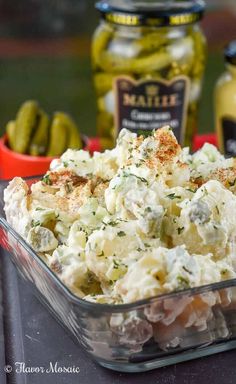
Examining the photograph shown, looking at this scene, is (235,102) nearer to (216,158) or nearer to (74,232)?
(216,158)

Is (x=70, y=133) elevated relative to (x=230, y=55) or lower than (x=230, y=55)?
lower

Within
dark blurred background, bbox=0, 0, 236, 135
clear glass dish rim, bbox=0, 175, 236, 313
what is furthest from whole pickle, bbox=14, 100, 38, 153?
dark blurred background, bbox=0, 0, 236, 135

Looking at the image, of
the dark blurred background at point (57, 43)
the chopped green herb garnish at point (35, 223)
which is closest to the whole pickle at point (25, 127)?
the chopped green herb garnish at point (35, 223)

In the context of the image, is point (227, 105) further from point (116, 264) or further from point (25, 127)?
point (116, 264)

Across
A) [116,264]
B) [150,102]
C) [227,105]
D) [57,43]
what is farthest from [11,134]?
[57,43]

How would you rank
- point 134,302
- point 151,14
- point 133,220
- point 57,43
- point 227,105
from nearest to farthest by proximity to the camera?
point 134,302, point 133,220, point 151,14, point 227,105, point 57,43

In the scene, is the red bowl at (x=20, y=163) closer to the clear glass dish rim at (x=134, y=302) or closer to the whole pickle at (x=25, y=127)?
the whole pickle at (x=25, y=127)
